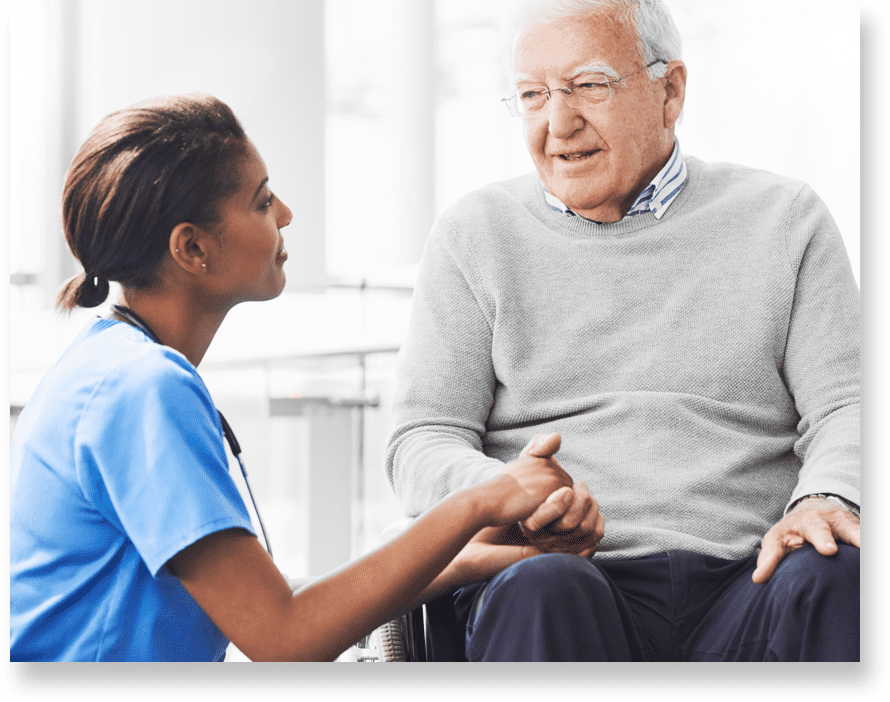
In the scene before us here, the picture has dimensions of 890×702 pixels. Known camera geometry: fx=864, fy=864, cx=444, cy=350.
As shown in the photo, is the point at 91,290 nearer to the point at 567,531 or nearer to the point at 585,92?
the point at 567,531

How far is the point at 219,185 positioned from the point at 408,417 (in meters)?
0.46

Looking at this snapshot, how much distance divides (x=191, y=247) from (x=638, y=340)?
68 cm

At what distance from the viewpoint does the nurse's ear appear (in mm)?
1058

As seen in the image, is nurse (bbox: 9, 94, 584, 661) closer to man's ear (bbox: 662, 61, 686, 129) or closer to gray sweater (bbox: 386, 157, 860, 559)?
gray sweater (bbox: 386, 157, 860, 559)

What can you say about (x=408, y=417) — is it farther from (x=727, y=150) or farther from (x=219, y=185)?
(x=727, y=150)

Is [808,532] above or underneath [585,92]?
underneath

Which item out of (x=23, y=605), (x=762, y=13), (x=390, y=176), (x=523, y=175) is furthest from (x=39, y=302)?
(x=762, y=13)

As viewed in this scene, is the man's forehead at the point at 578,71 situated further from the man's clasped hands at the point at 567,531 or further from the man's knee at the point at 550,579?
the man's knee at the point at 550,579

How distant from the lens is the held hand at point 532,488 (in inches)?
39.2

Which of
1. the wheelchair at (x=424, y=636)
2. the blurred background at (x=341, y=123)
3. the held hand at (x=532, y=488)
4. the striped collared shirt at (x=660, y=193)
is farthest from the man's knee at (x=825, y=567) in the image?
the blurred background at (x=341, y=123)

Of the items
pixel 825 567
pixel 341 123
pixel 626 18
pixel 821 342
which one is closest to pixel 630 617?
pixel 825 567

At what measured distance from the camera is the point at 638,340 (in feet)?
4.42

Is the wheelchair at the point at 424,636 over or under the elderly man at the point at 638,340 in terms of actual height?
under

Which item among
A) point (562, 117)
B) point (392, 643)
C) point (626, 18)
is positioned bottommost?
point (392, 643)
